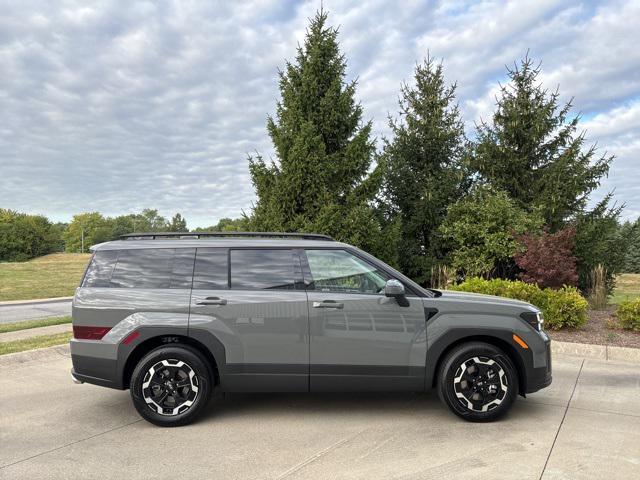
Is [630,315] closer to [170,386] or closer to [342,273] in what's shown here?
[342,273]

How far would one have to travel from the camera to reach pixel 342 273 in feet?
15.4

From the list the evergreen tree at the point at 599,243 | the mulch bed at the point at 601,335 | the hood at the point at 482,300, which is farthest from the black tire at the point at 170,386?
the evergreen tree at the point at 599,243

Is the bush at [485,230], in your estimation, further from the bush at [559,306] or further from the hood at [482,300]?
the hood at [482,300]

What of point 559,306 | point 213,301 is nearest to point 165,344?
point 213,301

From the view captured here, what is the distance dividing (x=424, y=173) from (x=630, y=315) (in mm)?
8628

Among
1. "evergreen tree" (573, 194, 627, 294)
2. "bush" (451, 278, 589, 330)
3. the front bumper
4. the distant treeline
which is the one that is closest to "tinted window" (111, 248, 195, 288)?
the front bumper

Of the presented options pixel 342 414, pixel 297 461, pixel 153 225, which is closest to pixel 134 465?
pixel 297 461

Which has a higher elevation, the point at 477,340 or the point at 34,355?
the point at 477,340

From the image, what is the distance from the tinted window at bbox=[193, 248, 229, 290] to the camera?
15.4 feet

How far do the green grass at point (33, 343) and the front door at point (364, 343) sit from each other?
5.37 meters

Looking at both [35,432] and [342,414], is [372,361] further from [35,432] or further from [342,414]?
[35,432]

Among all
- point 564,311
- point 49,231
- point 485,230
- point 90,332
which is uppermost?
point 49,231

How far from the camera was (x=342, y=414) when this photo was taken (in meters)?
4.78

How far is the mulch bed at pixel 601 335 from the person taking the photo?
24.9ft
